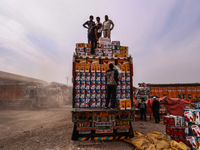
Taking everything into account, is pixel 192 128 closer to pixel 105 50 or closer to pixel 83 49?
pixel 105 50

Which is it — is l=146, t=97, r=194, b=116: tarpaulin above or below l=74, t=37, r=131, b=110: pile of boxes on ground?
below

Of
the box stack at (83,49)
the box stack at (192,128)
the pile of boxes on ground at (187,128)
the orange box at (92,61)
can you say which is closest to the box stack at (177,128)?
the pile of boxes on ground at (187,128)

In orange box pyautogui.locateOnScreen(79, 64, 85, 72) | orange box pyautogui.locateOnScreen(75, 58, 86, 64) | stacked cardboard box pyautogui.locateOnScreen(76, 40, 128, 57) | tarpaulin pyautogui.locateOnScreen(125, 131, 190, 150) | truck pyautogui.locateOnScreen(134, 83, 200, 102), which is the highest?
stacked cardboard box pyautogui.locateOnScreen(76, 40, 128, 57)

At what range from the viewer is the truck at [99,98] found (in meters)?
4.65

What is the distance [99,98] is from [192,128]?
3528 millimetres

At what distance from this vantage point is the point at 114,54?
631 cm

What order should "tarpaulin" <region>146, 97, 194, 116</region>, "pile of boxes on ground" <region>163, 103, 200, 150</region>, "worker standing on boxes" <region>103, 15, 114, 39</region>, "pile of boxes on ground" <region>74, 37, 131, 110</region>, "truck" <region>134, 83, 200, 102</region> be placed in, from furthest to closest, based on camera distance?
"truck" <region>134, 83, 200, 102</region> < "tarpaulin" <region>146, 97, 194, 116</region> < "worker standing on boxes" <region>103, 15, 114, 39</region> < "pile of boxes on ground" <region>74, 37, 131, 110</region> < "pile of boxes on ground" <region>163, 103, 200, 150</region>

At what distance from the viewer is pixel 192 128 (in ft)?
14.3

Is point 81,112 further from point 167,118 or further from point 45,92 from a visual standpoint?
point 45,92

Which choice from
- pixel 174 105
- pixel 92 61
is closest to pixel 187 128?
pixel 92 61

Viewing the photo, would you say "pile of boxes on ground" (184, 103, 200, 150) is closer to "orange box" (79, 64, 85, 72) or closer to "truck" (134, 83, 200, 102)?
"orange box" (79, 64, 85, 72)

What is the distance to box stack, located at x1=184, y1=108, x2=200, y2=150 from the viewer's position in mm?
4180

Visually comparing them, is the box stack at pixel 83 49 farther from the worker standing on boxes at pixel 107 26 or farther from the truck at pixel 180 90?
the truck at pixel 180 90

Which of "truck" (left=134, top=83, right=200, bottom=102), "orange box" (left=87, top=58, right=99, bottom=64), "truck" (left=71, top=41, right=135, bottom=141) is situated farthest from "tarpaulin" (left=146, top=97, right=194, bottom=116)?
"orange box" (left=87, top=58, right=99, bottom=64)
